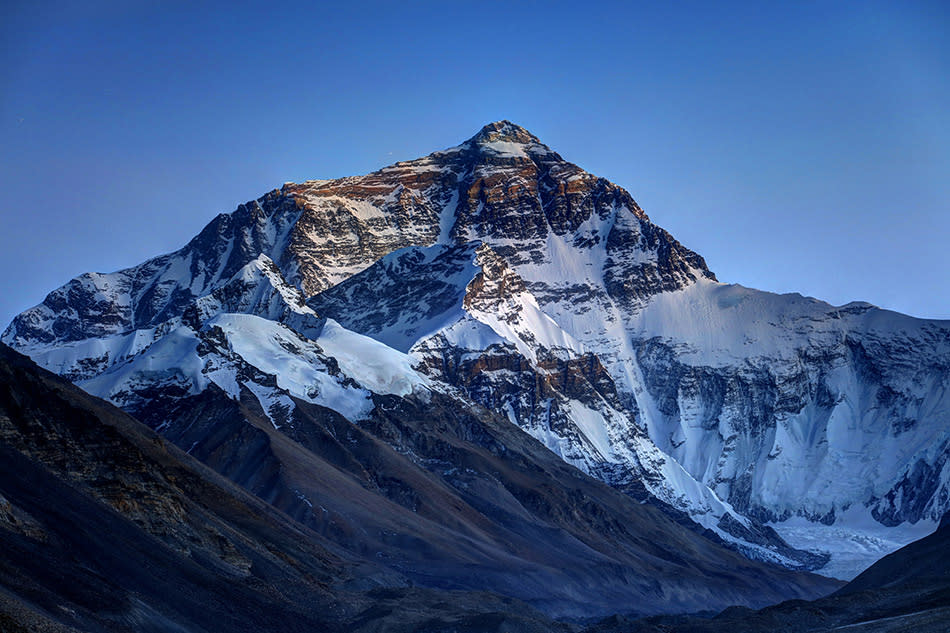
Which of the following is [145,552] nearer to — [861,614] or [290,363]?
[861,614]

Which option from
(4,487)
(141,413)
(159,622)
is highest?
(141,413)

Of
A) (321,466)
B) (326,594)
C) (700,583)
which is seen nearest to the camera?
(326,594)

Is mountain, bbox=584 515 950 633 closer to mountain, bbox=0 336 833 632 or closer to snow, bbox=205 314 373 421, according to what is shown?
mountain, bbox=0 336 833 632

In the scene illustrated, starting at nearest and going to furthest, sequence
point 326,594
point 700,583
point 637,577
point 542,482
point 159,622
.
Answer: point 159,622 → point 326,594 → point 637,577 → point 700,583 → point 542,482

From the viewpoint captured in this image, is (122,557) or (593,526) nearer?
(122,557)

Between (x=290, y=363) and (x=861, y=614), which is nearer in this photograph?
(x=861, y=614)

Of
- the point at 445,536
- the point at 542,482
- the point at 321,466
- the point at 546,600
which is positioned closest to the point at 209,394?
the point at 321,466

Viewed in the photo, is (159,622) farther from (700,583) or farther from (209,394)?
(700,583)

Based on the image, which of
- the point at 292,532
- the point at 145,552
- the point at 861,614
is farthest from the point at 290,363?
the point at 861,614

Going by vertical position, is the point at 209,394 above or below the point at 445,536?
above
